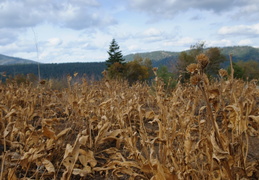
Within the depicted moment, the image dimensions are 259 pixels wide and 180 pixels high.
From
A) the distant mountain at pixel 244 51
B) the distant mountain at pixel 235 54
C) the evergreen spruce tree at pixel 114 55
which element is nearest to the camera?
the evergreen spruce tree at pixel 114 55

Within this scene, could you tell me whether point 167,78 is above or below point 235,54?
below

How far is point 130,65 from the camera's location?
42844mm

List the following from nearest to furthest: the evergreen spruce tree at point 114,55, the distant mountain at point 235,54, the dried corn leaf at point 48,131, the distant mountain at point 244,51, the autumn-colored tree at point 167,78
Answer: the dried corn leaf at point 48,131 → the autumn-colored tree at point 167,78 → the evergreen spruce tree at point 114,55 → the distant mountain at point 235,54 → the distant mountain at point 244,51

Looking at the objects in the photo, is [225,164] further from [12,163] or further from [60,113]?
[60,113]

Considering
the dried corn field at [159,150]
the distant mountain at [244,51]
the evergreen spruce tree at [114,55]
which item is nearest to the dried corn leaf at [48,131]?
the dried corn field at [159,150]

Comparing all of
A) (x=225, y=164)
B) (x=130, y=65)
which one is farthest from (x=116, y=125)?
(x=130, y=65)

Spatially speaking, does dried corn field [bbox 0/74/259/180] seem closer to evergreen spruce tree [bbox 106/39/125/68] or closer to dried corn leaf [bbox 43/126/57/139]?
dried corn leaf [bbox 43/126/57/139]

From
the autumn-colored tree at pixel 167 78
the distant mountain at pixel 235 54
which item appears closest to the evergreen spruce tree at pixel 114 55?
the autumn-colored tree at pixel 167 78

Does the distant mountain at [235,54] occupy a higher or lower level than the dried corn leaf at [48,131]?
higher

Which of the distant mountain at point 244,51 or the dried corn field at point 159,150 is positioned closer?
the dried corn field at point 159,150

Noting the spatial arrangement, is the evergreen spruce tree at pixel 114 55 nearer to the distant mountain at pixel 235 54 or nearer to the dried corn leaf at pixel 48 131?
the dried corn leaf at pixel 48 131

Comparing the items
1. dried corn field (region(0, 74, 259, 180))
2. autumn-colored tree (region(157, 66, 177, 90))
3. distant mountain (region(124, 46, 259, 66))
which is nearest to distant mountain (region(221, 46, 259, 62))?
distant mountain (region(124, 46, 259, 66))

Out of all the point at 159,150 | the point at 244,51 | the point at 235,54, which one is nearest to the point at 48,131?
the point at 159,150

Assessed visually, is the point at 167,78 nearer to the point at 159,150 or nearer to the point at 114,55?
the point at 159,150
